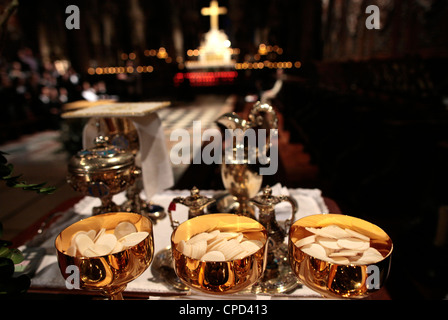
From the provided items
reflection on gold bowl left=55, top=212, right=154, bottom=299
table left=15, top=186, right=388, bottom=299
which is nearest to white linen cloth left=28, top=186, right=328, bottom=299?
table left=15, top=186, right=388, bottom=299

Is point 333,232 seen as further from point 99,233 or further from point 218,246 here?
point 99,233

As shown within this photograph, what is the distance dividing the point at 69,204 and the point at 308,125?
282 cm

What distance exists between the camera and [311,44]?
9.70 metres

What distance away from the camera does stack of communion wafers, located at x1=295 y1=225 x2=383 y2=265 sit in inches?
19.3

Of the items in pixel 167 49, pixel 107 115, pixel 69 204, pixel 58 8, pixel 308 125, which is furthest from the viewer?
pixel 167 49

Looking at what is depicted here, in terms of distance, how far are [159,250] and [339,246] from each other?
53 centimetres

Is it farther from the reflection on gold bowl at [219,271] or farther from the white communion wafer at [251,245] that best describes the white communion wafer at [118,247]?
the white communion wafer at [251,245]

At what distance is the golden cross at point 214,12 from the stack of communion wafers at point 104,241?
653 inches

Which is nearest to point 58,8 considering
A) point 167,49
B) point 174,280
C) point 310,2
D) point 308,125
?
point 167,49

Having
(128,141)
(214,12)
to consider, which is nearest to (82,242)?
(128,141)

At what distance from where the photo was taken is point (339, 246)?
52 cm

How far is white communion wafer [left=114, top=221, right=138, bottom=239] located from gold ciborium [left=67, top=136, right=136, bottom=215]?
0.30m

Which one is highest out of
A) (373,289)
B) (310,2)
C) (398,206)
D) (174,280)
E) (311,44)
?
(310,2)
